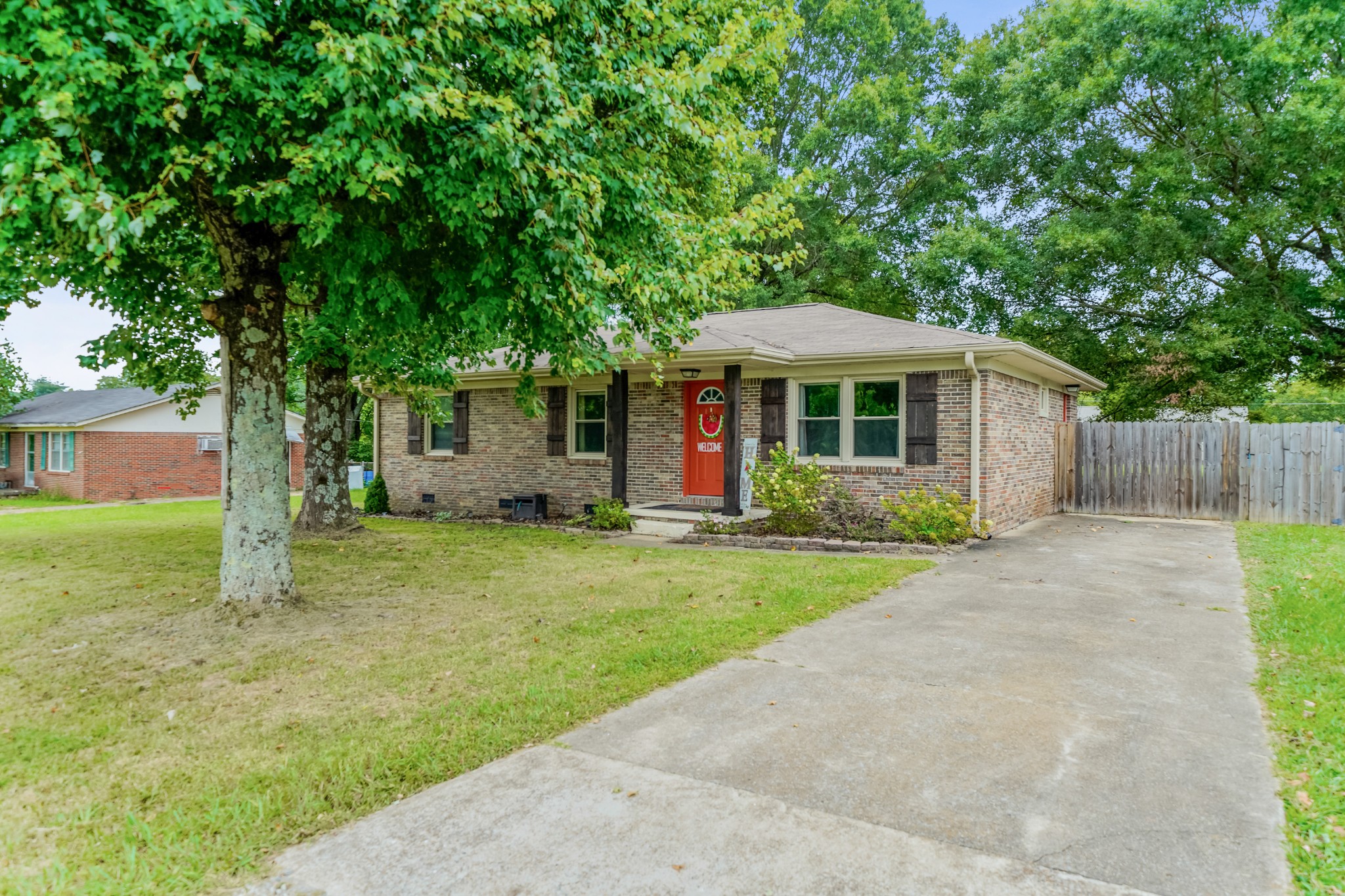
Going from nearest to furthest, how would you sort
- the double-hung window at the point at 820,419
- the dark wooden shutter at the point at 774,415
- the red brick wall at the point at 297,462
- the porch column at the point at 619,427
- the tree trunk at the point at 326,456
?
the tree trunk at the point at 326,456 → the double-hung window at the point at 820,419 → the dark wooden shutter at the point at 774,415 → the porch column at the point at 619,427 → the red brick wall at the point at 297,462

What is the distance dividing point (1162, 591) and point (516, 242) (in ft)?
22.5

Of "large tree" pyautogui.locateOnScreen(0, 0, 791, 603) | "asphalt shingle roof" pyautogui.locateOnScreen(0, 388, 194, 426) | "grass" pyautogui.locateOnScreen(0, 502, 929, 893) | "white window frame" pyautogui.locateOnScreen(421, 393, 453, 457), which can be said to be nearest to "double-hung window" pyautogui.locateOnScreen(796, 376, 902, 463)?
"grass" pyautogui.locateOnScreen(0, 502, 929, 893)

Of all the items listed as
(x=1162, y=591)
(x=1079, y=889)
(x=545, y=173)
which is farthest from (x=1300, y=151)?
(x=1079, y=889)

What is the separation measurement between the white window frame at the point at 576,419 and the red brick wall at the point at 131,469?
437 inches

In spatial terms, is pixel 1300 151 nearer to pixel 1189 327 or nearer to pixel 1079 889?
pixel 1189 327

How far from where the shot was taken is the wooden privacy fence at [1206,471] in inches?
502

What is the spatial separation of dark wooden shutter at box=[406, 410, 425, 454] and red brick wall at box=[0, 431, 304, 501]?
7.09m

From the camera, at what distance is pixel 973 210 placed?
22.8m

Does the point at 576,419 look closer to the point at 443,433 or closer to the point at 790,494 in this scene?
the point at 443,433

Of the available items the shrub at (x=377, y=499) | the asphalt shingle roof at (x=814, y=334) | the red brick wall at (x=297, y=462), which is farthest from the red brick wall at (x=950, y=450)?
the red brick wall at (x=297, y=462)

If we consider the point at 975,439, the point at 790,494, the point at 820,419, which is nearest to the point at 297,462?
the point at 820,419

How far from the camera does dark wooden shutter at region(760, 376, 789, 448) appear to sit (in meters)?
12.0

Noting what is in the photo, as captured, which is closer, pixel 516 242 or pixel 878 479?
pixel 516 242

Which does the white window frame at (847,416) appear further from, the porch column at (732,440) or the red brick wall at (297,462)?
the red brick wall at (297,462)
